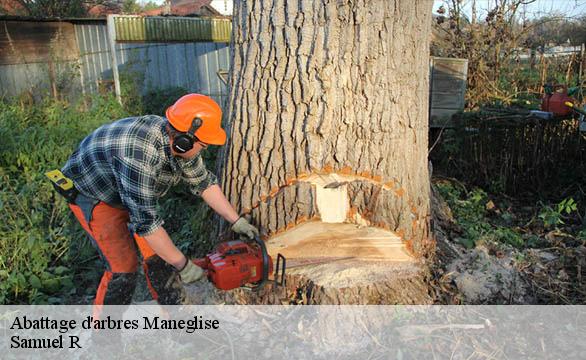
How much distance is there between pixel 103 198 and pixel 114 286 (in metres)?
0.58

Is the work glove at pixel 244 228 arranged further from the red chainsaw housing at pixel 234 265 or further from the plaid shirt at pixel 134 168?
the plaid shirt at pixel 134 168

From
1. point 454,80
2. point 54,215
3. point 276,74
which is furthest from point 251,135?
point 454,80

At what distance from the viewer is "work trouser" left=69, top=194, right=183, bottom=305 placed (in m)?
2.75

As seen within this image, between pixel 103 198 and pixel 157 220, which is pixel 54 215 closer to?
pixel 103 198

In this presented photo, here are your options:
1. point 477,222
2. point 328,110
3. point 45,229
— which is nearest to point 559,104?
point 477,222

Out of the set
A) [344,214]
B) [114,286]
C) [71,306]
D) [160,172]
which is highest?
[160,172]

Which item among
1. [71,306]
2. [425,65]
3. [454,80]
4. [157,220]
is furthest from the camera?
[454,80]

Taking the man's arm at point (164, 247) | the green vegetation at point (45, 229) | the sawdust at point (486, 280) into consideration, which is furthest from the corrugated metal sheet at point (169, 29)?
the sawdust at point (486, 280)

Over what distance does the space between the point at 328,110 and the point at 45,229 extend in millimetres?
2875

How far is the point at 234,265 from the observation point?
95.0 inches

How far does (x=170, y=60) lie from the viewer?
30.3 feet

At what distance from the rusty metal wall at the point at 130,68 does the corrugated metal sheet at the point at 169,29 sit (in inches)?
6.5

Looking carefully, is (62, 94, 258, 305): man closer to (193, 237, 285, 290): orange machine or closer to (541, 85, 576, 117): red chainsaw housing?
(193, 237, 285, 290): orange machine

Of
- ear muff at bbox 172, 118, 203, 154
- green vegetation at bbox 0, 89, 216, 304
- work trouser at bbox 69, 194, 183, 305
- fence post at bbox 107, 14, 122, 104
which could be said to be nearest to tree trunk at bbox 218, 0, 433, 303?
ear muff at bbox 172, 118, 203, 154
